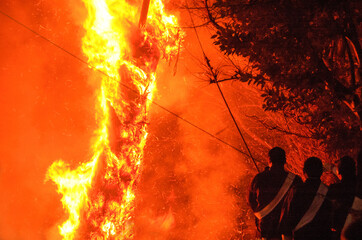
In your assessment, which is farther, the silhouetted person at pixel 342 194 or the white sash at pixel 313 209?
the white sash at pixel 313 209

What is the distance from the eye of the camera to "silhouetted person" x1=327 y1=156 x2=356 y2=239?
443 centimetres

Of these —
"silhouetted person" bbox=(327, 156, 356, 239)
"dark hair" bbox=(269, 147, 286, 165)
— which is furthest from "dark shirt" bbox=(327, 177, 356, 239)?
"dark hair" bbox=(269, 147, 286, 165)

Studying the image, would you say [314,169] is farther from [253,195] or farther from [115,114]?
[115,114]

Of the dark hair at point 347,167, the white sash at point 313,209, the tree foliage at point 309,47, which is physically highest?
the tree foliage at point 309,47

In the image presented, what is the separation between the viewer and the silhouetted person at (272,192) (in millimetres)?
5035

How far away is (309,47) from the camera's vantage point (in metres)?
5.77

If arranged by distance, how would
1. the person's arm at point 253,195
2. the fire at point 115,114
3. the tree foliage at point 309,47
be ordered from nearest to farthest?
1. the person's arm at point 253,195
2. the tree foliage at point 309,47
3. the fire at point 115,114

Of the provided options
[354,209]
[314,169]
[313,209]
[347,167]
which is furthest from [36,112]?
[354,209]

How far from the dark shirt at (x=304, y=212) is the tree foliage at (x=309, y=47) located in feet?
4.83

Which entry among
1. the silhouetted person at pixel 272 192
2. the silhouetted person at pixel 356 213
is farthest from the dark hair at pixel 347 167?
the silhouetted person at pixel 272 192

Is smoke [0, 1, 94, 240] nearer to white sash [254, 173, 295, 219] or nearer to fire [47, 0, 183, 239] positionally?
fire [47, 0, 183, 239]

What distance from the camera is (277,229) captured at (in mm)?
4961

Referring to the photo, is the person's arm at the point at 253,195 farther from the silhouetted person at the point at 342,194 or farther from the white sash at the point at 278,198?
the silhouetted person at the point at 342,194

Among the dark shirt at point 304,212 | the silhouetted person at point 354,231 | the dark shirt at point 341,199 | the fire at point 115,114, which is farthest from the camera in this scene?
the fire at point 115,114
